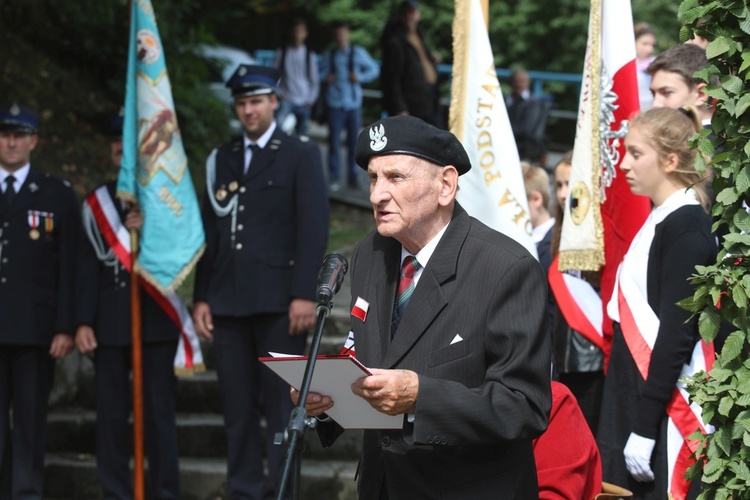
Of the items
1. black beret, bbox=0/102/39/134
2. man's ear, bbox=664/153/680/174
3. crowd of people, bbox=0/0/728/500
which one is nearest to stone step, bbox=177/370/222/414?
crowd of people, bbox=0/0/728/500

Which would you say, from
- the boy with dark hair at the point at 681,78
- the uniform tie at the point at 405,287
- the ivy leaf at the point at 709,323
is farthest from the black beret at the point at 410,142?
the boy with dark hair at the point at 681,78

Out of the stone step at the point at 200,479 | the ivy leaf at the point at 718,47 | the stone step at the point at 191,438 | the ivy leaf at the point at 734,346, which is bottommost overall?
the stone step at the point at 200,479

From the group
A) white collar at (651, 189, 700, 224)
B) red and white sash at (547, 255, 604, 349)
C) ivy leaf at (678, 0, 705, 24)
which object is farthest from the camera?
red and white sash at (547, 255, 604, 349)

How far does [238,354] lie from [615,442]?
2566 millimetres

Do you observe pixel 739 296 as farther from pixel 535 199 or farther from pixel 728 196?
pixel 535 199

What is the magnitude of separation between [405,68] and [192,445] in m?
5.92

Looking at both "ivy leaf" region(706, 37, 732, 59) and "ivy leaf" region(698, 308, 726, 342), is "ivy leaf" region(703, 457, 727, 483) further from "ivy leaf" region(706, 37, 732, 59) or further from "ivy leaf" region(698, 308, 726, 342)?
"ivy leaf" region(706, 37, 732, 59)

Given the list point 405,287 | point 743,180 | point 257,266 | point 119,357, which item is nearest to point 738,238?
point 743,180

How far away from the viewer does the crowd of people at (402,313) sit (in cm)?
347

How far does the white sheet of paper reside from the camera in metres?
3.26

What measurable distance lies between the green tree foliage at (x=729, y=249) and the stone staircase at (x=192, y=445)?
3959 mm

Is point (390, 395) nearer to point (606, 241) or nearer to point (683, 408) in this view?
point (683, 408)

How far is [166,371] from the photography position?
696cm

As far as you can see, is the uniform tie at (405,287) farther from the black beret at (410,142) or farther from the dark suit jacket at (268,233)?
the dark suit jacket at (268,233)
